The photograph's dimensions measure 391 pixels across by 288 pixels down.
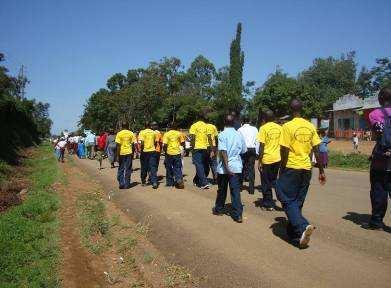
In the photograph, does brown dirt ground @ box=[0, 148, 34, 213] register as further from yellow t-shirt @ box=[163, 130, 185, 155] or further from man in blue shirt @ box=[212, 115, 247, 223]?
man in blue shirt @ box=[212, 115, 247, 223]

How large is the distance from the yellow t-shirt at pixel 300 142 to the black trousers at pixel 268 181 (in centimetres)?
248

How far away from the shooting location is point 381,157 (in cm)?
711

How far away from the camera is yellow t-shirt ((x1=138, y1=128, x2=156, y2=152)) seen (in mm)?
13086

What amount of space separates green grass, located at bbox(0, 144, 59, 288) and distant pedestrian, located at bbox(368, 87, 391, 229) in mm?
4990

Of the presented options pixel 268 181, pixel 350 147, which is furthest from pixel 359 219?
pixel 350 147

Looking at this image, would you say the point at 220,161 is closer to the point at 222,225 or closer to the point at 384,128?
the point at 222,225

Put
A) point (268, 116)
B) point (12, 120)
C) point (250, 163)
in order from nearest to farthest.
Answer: point (268, 116), point (250, 163), point (12, 120)

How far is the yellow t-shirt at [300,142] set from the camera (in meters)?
6.71

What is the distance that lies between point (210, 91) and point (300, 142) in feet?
227

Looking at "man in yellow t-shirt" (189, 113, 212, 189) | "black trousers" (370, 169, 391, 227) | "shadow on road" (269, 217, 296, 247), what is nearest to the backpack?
"black trousers" (370, 169, 391, 227)

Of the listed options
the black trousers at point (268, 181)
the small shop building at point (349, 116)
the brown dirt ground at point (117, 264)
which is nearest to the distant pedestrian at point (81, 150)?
the brown dirt ground at point (117, 264)

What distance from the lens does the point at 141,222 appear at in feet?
Result: 29.8

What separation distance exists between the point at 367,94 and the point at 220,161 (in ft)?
234

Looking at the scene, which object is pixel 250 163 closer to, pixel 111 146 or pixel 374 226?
pixel 374 226
